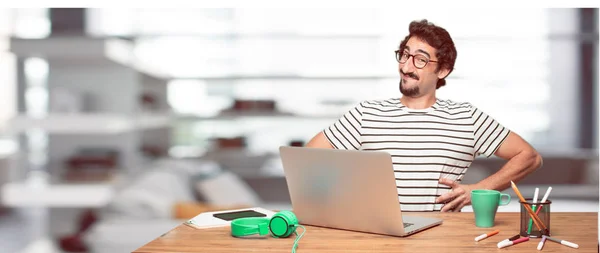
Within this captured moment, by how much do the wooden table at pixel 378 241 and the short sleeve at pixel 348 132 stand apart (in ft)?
2.45

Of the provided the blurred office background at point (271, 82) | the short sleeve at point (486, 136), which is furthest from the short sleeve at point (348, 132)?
the blurred office background at point (271, 82)

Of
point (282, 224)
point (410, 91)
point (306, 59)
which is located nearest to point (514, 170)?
point (410, 91)

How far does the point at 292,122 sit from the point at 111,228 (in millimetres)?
1834

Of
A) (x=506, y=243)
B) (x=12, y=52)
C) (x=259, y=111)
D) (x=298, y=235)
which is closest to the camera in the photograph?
(x=506, y=243)

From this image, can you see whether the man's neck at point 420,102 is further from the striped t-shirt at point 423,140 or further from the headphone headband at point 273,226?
the headphone headband at point 273,226

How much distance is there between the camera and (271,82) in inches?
209

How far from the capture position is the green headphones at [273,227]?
4.99 ft

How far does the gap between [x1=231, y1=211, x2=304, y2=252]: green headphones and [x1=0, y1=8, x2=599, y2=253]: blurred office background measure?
3.15 m

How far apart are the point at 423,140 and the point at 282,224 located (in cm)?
95

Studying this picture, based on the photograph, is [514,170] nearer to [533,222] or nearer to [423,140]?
[423,140]

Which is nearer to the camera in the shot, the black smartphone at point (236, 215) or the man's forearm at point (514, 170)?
the black smartphone at point (236, 215)

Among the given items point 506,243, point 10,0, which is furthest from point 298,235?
point 10,0

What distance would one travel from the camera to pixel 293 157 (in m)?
1.61

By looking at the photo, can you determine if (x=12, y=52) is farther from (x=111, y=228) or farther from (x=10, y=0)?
(x=10, y=0)
